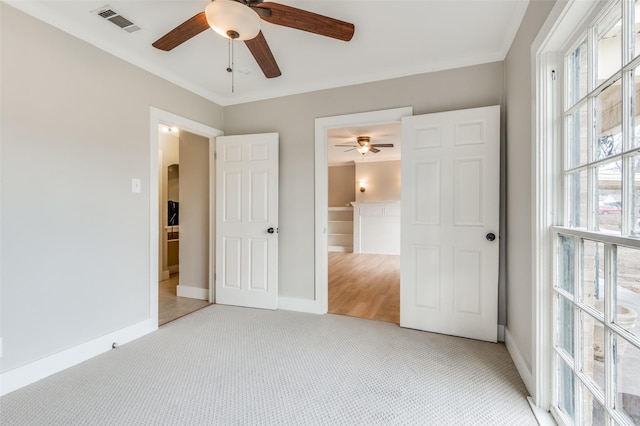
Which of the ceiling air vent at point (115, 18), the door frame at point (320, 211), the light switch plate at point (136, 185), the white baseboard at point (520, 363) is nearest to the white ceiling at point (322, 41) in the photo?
→ the ceiling air vent at point (115, 18)

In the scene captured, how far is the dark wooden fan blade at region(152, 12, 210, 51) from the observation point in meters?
1.66

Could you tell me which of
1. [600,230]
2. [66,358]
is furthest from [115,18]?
[600,230]

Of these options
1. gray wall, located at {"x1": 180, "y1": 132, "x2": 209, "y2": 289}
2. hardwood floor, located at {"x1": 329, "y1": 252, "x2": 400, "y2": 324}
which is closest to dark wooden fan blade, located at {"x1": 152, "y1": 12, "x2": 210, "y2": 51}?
gray wall, located at {"x1": 180, "y1": 132, "x2": 209, "y2": 289}

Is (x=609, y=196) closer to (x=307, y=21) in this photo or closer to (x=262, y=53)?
(x=307, y=21)

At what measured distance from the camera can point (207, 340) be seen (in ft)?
8.04

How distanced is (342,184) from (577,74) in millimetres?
7035

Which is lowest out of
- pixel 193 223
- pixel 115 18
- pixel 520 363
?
pixel 520 363

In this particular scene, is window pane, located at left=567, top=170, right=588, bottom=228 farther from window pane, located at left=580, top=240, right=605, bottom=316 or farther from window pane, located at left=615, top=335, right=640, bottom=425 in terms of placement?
window pane, located at left=615, top=335, right=640, bottom=425

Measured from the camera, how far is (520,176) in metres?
1.97

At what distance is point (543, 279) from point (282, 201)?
2.43 meters

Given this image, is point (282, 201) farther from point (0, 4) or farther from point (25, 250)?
point (0, 4)

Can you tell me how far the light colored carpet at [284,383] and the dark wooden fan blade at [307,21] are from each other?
7.24 ft

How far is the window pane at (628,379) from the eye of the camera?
98cm

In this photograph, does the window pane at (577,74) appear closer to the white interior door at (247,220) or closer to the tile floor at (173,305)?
the white interior door at (247,220)
